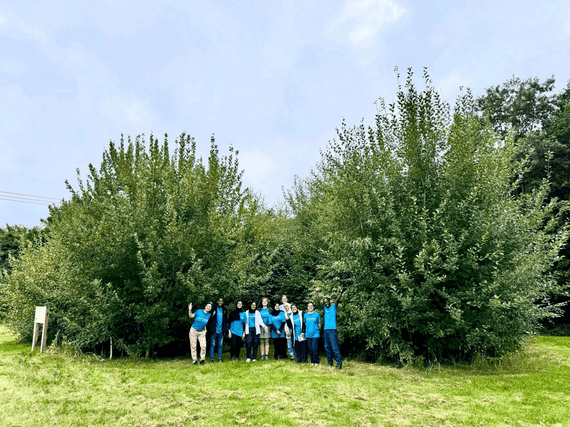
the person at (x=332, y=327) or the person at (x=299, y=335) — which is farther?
the person at (x=299, y=335)

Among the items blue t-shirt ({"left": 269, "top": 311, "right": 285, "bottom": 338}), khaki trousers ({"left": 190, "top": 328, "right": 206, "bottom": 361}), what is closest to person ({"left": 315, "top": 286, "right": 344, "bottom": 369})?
blue t-shirt ({"left": 269, "top": 311, "right": 285, "bottom": 338})

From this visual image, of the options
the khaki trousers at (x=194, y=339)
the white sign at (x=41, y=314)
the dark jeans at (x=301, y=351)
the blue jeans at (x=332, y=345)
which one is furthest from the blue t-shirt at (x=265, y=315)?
the white sign at (x=41, y=314)

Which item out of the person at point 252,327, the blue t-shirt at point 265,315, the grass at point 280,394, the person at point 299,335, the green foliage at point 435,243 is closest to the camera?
the grass at point 280,394

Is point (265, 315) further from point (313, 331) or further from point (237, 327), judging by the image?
point (313, 331)

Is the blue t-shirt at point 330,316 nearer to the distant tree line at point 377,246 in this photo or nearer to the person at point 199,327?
the distant tree line at point 377,246

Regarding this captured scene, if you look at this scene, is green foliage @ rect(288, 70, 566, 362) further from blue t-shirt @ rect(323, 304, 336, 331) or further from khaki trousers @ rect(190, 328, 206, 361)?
khaki trousers @ rect(190, 328, 206, 361)

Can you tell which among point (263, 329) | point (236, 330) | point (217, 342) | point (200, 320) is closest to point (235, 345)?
point (236, 330)

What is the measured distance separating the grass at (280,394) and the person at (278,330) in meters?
0.93

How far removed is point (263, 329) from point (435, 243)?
518cm

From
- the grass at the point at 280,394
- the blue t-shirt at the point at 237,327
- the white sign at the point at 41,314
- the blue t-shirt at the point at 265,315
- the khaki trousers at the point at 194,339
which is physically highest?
the white sign at the point at 41,314

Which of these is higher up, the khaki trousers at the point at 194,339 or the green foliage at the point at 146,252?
the green foliage at the point at 146,252

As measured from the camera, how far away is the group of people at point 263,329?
9.95m

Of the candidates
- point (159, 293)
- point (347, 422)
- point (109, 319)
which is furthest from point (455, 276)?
point (109, 319)

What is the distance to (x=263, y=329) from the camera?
1091 centimetres
